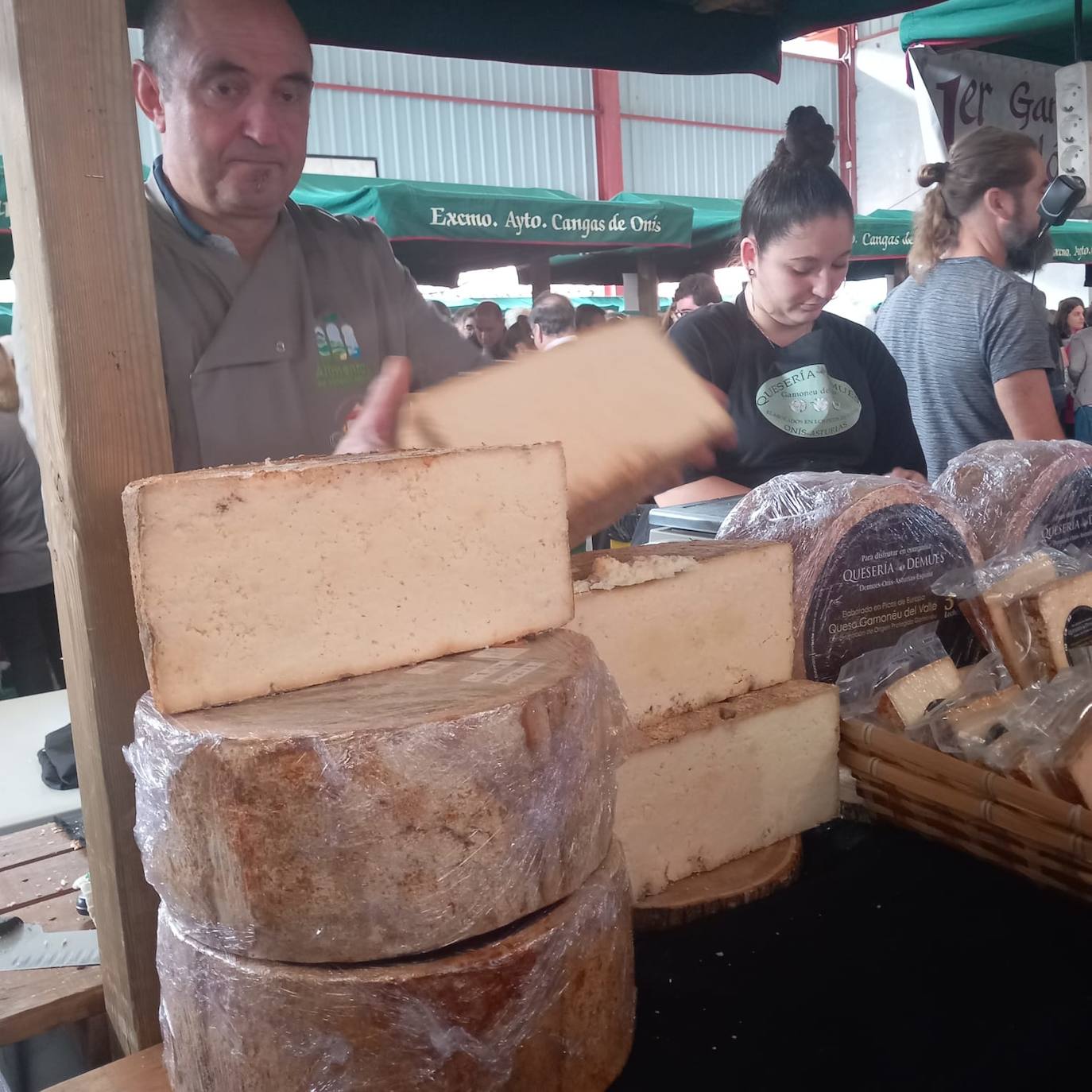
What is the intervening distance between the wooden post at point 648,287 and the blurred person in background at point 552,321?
13cm

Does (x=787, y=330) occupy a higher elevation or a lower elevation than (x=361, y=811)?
higher

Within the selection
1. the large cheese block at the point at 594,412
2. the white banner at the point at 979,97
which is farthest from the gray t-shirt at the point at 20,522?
the white banner at the point at 979,97

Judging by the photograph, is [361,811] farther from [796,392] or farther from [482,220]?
[796,392]

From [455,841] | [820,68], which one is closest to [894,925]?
[455,841]

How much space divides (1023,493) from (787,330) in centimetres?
60

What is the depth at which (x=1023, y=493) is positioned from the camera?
79.0 inches

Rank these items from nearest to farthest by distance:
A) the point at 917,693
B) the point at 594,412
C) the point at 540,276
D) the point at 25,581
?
the point at 917,693, the point at 594,412, the point at 540,276, the point at 25,581

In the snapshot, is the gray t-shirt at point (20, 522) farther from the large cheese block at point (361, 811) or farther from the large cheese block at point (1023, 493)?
the large cheese block at point (1023, 493)

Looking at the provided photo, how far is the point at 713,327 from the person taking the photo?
1.98 metres

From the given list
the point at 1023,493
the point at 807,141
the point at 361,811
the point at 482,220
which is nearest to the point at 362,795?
the point at 361,811

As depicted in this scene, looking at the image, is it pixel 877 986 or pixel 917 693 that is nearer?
pixel 877 986

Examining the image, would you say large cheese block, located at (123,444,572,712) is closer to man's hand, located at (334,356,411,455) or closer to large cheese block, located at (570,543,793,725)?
large cheese block, located at (570,543,793,725)

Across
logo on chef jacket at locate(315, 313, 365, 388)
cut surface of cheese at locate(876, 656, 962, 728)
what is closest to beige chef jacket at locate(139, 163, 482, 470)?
logo on chef jacket at locate(315, 313, 365, 388)

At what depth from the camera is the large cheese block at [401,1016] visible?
88 cm
